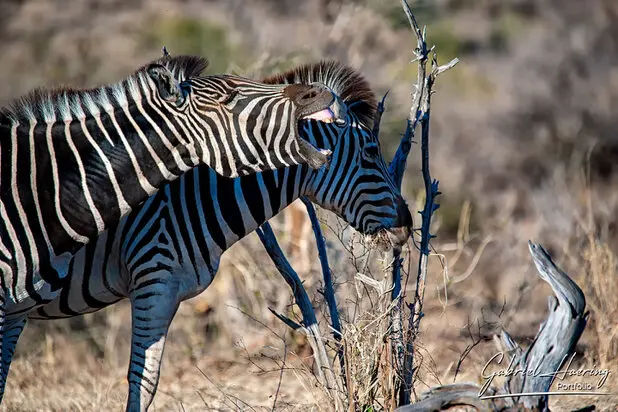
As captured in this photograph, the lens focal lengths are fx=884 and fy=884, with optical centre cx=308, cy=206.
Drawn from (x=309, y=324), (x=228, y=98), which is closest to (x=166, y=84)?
(x=228, y=98)

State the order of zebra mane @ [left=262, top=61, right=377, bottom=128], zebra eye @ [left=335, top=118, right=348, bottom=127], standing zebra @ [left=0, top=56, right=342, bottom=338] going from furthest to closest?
zebra mane @ [left=262, top=61, right=377, bottom=128] < zebra eye @ [left=335, top=118, right=348, bottom=127] < standing zebra @ [left=0, top=56, right=342, bottom=338]

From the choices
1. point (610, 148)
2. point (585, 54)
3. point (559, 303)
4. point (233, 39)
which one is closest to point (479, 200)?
point (610, 148)

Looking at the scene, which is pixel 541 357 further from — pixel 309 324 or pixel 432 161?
pixel 432 161

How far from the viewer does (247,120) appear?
4742mm

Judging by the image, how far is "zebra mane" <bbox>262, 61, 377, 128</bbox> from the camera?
18.0 ft

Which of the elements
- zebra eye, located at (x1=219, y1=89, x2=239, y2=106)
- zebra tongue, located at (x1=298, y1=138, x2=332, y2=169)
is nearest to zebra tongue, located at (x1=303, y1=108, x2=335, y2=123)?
zebra tongue, located at (x1=298, y1=138, x2=332, y2=169)

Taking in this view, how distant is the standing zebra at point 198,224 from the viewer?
506 cm

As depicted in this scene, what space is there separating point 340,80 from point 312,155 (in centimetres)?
97

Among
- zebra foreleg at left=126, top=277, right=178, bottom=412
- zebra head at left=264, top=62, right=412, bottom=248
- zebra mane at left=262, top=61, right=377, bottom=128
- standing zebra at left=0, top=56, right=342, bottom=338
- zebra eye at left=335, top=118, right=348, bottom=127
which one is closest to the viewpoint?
standing zebra at left=0, top=56, right=342, bottom=338

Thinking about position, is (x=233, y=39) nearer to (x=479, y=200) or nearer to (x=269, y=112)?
(x=479, y=200)

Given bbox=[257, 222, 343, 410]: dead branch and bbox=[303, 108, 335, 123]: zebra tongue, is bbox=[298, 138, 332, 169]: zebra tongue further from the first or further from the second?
bbox=[257, 222, 343, 410]: dead branch

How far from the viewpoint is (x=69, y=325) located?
11516 mm

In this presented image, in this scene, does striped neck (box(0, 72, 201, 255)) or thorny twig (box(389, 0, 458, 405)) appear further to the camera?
thorny twig (box(389, 0, 458, 405))

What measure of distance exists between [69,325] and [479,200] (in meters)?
7.61
